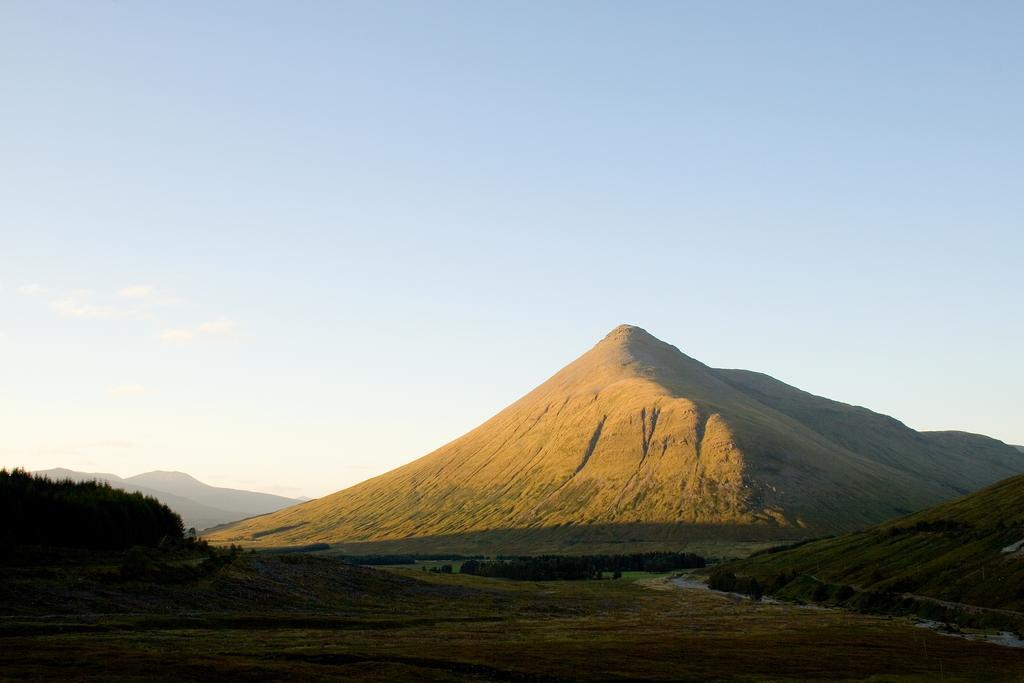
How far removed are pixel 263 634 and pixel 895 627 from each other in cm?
6706

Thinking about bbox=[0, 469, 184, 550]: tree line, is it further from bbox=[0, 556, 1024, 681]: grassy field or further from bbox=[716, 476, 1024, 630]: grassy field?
bbox=[716, 476, 1024, 630]: grassy field

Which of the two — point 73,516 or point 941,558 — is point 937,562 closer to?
point 941,558

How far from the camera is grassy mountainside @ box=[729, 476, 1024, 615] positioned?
104 meters

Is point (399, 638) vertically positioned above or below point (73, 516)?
below

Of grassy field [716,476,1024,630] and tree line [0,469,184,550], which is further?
tree line [0,469,184,550]

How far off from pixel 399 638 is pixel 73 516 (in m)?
53.2

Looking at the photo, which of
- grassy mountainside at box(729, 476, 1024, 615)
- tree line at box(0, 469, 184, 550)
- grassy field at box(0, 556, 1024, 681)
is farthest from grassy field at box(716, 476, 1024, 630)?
tree line at box(0, 469, 184, 550)

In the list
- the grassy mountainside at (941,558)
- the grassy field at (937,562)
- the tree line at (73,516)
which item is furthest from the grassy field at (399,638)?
the tree line at (73,516)

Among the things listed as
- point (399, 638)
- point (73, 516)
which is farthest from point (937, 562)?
point (73, 516)

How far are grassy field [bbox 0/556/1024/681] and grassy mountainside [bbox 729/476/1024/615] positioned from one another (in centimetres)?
1000

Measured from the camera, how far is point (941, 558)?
12094 cm

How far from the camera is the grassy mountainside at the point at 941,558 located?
104 metres

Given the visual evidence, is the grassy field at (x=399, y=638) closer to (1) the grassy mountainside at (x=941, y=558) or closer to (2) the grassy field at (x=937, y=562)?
(2) the grassy field at (x=937, y=562)

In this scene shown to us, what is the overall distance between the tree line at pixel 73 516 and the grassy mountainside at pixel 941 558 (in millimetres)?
99411
